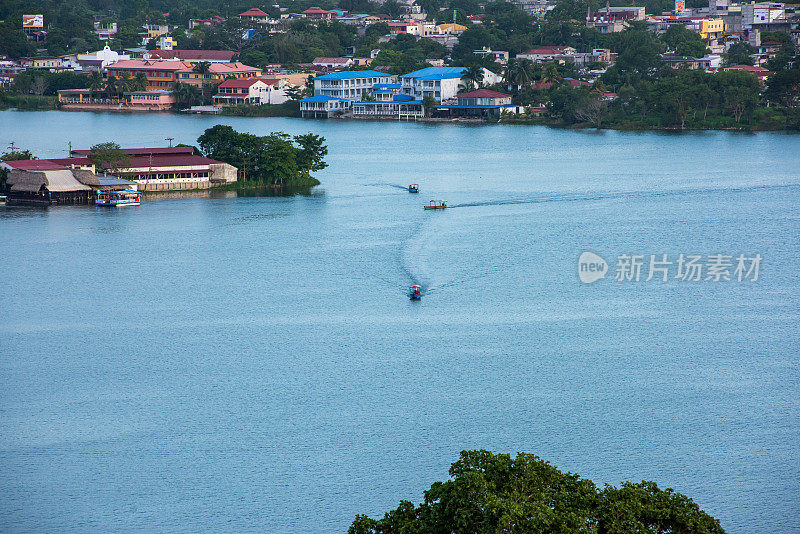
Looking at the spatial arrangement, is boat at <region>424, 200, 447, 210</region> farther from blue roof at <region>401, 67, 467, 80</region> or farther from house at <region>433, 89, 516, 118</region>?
blue roof at <region>401, 67, 467, 80</region>

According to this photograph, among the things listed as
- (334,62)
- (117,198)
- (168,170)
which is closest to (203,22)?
(334,62)

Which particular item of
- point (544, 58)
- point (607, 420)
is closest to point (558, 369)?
point (607, 420)

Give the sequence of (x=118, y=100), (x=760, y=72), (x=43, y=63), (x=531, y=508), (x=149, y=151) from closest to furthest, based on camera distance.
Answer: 1. (x=531, y=508)
2. (x=149, y=151)
3. (x=760, y=72)
4. (x=118, y=100)
5. (x=43, y=63)

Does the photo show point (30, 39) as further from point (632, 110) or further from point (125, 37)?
point (632, 110)

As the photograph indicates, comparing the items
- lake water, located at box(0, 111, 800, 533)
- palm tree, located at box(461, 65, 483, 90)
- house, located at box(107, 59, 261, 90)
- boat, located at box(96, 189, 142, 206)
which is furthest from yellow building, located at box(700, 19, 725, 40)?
boat, located at box(96, 189, 142, 206)

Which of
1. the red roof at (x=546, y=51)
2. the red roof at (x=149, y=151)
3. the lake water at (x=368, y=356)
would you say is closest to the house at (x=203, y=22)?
the red roof at (x=546, y=51)

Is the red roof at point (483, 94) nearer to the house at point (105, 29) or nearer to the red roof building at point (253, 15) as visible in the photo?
the red roof building at point (253, 15)

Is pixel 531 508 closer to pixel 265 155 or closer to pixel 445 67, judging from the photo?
pixel 265 155
